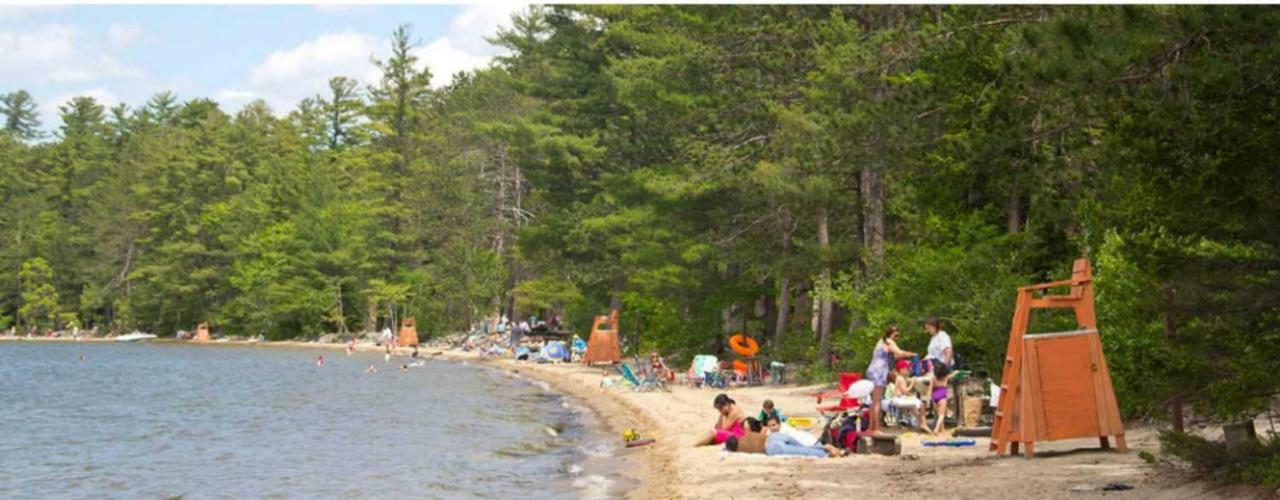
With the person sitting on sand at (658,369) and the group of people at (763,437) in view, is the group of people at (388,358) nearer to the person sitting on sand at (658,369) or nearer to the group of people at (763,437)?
the person sitting on sand at (658,369)

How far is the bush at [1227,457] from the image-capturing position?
959cm

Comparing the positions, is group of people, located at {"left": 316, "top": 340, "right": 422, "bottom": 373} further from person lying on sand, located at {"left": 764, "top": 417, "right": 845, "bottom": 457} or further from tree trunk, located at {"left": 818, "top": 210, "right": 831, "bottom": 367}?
person lying on sand, located at {"left": 764, "top": 417, "right": 845, "bottom": 457}

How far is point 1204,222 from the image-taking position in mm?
10086

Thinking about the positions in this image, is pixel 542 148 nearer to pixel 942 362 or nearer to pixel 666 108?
pixel 666 108

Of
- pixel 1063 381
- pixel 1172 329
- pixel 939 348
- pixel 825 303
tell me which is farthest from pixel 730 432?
pixel 825 303

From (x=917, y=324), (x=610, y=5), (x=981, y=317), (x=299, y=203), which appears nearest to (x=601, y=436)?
(x=917, y=324)

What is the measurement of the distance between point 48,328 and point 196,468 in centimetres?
8676

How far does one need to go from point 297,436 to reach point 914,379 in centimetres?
1516

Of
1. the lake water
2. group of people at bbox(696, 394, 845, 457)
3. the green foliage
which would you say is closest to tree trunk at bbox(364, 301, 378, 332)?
the lake water

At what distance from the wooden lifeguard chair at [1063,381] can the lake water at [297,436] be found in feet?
18.9

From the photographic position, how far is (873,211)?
28531 mm

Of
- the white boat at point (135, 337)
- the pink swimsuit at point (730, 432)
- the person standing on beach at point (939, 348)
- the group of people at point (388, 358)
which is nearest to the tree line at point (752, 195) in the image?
the person standing on beach at point (939, 348)

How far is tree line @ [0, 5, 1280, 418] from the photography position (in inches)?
396

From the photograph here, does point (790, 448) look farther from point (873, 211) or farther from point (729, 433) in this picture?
point (873, 211)
